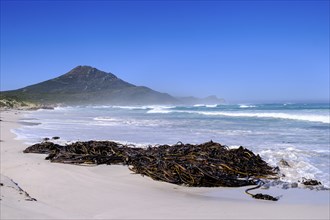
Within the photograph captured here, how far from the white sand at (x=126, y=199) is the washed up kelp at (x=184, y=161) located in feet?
0.83

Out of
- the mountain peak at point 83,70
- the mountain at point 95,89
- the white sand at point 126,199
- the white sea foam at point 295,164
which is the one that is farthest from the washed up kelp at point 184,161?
the mountain peak at point 83,70

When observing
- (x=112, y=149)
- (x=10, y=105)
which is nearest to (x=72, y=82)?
(x=10, y=105)

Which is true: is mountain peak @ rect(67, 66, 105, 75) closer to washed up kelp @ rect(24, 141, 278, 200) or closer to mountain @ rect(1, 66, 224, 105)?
mountain @ rect(1, 66, 224, 105)

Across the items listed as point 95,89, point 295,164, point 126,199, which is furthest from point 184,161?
point 95,89

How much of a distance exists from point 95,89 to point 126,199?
509 feet

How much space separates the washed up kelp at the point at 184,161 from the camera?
6.39 meters

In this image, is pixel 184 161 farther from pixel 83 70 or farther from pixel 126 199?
pixel 83 70

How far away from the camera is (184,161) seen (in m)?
7.07

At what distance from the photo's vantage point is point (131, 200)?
530cm

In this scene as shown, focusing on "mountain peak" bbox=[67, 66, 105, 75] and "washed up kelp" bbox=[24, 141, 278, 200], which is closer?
"washed up kelp" bbox=[24, 141, 278, 200]

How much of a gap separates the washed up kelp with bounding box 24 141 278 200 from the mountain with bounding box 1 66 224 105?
10832cm

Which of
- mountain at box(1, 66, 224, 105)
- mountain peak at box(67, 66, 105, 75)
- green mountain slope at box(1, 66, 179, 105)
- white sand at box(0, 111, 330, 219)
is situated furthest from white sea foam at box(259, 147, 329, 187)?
mountain peak at box(67, 66, 105, 75)

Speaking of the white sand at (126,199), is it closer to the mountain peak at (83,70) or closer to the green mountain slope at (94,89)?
the green mountain slope at (94,89)

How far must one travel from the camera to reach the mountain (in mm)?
125188
